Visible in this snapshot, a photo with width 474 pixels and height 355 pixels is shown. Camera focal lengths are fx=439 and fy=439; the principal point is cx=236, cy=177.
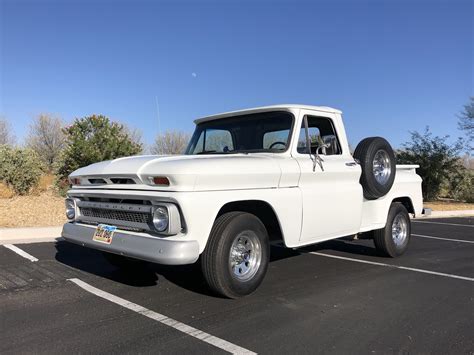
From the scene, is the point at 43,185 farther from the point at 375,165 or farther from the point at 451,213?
the point at 451,213

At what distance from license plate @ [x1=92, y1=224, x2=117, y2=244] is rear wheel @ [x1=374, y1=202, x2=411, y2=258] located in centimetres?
413

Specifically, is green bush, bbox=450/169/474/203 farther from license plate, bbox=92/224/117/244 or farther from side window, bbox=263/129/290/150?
license plate, bbox=92/224/117/244

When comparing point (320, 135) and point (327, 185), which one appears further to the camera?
point (320, 135)

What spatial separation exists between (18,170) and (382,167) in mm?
12954

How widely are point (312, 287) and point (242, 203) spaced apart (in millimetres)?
1409


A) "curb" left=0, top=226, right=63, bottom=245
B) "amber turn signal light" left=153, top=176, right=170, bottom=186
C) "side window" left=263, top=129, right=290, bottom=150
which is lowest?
"curb" left=0, top=226, right=63, bottom=245

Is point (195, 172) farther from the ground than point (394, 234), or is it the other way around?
point (195, 172)

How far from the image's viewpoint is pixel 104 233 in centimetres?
455

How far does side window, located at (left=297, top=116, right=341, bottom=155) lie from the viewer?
5.49 meters

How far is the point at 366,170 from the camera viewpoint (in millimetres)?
6000

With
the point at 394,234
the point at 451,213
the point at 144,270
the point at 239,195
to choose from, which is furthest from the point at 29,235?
the point at 451,213

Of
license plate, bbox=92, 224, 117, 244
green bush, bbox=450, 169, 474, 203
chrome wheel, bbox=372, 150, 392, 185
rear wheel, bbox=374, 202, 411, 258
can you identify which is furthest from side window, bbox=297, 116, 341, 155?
green bush, bbox=450, 169, 474, 203

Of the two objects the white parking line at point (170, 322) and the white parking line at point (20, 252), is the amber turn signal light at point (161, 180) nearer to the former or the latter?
the white parking line at point (170, 322)

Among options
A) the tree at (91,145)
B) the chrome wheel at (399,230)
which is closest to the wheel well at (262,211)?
the chrome wheel at (399,230)
